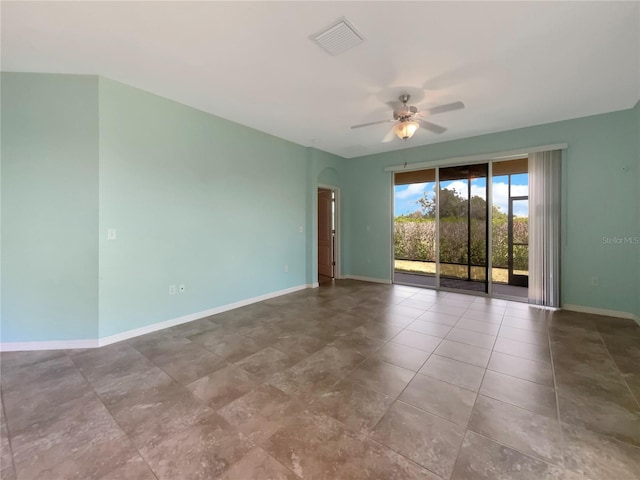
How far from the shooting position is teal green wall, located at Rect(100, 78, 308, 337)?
2.85 m

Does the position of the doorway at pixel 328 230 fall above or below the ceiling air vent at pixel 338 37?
below

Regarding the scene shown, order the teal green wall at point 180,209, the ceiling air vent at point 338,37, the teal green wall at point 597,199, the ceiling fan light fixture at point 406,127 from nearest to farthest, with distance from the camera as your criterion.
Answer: the ceiling air vent at point 338,37
the teal green wall at point 180,209
the ceiling fan light fixture at point 406,127
the teal green wall at point 597,199

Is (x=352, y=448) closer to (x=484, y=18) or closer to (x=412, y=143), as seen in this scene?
(x=484, y=18)

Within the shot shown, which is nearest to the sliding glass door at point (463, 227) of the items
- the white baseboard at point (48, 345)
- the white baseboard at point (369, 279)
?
the white baseboard at point (369, 279)

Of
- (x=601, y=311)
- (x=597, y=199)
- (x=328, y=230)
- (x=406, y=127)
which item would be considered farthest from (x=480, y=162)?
(x=328, y=230)

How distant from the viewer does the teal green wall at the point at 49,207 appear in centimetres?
259

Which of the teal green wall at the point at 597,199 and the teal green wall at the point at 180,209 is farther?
the teal green wall at the point at 597,199

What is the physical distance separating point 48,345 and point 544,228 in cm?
654

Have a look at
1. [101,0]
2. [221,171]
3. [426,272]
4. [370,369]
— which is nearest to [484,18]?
[101,0]

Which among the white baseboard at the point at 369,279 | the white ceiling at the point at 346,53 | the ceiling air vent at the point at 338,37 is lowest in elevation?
the white baseboard at the point at 369,279

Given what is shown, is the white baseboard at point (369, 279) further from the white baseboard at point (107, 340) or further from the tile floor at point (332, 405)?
the white baseboard at point (107, 340)

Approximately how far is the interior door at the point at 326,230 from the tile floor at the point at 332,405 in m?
3.15

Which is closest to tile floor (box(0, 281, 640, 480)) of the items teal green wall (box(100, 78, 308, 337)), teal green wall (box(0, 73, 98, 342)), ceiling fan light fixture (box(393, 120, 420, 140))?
teal green wall (box(0, 73, 98, 342))

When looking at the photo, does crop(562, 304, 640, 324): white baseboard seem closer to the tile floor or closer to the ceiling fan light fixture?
the tile floor
